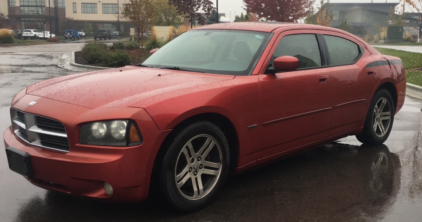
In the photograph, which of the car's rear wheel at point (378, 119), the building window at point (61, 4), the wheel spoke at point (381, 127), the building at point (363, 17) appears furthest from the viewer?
the building window at point (61, 4)

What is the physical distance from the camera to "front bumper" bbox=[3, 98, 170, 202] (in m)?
3.45

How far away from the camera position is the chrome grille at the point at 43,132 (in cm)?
362

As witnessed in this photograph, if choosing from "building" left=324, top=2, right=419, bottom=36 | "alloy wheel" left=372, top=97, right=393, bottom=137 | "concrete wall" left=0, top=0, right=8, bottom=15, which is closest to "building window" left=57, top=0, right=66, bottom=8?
"concrete wall" left=0, top=0, right=8, bottom=15

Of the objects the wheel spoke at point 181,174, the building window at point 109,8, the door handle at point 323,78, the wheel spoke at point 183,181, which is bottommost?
the wheel spoke at point 183,181

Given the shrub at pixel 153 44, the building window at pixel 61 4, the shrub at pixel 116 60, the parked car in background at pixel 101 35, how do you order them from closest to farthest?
the shrub at pixel 116 60 < the shrub at pixel 153 44 < the parked car in background at pixel 101 35 < the building window at pixel 61 4

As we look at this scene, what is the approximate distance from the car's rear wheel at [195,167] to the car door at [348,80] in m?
1.71

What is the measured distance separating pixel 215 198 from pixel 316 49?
2.03 metres

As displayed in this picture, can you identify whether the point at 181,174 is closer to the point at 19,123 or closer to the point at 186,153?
the point at 186,153

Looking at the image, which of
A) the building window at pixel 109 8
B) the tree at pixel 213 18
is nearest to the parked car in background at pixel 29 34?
the building window at pixel 109 8

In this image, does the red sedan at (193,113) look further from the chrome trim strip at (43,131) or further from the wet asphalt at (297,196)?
the wet asphalt at (297,196)

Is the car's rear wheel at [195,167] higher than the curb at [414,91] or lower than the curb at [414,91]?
higher

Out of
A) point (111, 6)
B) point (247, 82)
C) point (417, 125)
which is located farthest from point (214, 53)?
point (111, 6)

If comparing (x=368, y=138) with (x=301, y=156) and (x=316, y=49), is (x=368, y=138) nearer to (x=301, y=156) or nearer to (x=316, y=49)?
(x=301, y=156)

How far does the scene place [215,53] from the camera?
192 inches
